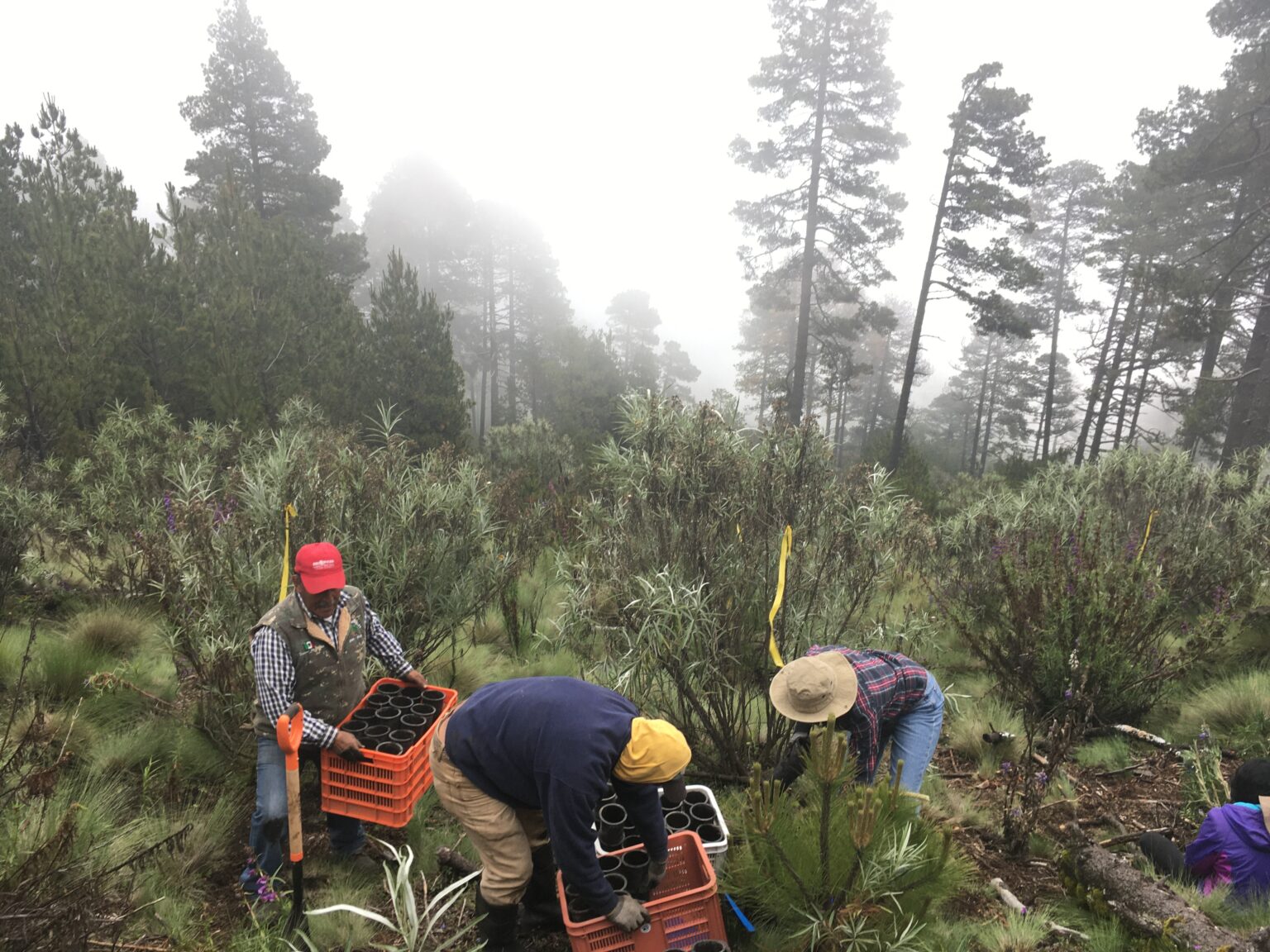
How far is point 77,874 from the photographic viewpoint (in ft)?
7.34

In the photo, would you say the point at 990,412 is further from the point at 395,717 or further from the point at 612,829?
the point at 395,717

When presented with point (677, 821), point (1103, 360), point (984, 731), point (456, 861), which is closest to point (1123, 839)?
point (984, 731)

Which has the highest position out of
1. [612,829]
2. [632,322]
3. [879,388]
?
[632,322]

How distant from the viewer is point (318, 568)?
2668 mm

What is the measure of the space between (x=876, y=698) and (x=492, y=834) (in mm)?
1706

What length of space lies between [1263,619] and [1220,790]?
3.16 meters

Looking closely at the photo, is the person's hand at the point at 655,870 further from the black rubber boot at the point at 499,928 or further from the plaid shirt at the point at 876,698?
the plaid shirt at the point at 876,698

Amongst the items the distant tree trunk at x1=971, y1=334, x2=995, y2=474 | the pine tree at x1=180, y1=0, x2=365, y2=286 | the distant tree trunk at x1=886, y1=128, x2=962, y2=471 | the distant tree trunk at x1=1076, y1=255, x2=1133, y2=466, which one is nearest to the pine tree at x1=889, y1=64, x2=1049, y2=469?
the distant tree trunk at x1=886, y1=128, x2=962, y2=471

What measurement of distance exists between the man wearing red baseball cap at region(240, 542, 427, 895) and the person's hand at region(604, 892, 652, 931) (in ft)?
3.68

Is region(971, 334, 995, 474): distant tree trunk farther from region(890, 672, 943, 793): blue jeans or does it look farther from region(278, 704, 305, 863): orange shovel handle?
region(278, 704, 305, 863): orange shovel handle

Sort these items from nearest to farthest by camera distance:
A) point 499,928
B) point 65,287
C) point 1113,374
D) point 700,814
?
point 499,928, point 700,814, point 65,287, point 1113,374

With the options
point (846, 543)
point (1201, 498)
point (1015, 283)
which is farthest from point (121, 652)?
point (1015, 283)

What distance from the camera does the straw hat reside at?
2699mm

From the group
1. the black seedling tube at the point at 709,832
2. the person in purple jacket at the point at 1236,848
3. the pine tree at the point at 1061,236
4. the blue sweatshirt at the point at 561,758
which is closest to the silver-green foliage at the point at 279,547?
the blue sweatshirt at the point at 561,758
